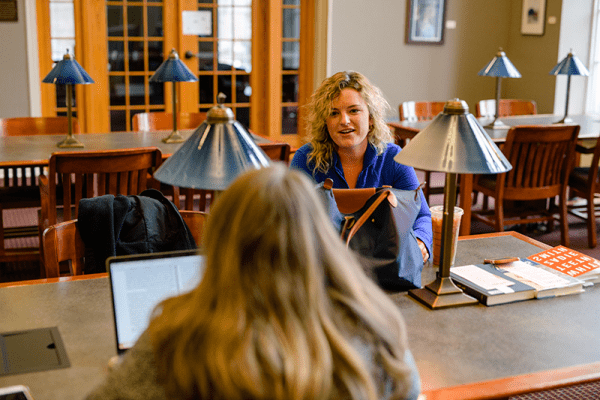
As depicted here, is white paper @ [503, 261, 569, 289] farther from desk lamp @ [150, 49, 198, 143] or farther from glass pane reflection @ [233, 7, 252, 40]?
glass pane reflection @ [233, 7, 252, 40]

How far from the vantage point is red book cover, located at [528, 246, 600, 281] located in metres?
1.87

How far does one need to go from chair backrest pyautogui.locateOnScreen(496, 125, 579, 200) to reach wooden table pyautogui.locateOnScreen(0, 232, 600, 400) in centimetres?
224

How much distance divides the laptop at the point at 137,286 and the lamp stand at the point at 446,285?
658mm

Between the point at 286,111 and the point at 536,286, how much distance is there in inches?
206

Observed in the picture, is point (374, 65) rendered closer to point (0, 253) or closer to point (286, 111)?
point (286, 111)

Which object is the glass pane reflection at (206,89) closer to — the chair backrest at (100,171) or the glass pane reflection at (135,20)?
the glass pane reflection at (135,20)

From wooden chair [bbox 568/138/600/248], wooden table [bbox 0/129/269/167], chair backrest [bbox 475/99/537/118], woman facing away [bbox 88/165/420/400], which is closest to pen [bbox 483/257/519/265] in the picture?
woman facing away [bbox 88/165/420/400]

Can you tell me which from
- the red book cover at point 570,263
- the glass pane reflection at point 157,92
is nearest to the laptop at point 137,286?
the red book cover at point 570,263

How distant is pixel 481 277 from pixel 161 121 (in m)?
3.15

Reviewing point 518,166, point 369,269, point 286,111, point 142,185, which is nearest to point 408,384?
point 369,269

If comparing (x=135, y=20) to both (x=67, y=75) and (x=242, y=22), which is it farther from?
(x=67, y=75)

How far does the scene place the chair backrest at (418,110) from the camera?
5.02 metres

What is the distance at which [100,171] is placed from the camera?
280cm

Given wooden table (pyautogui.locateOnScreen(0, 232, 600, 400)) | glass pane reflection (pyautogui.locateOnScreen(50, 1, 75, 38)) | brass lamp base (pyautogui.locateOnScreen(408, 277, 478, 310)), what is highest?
glass pane reflection (pyautogui.locateOnScreen(50, 1, 75, 38))
